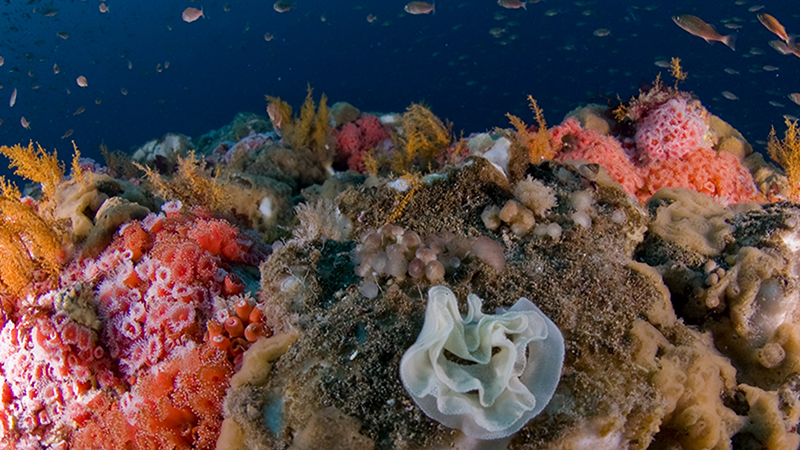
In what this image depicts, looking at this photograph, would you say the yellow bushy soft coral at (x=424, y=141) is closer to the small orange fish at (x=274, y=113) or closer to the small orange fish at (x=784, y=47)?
the small orange fish at (x=274, y=113)

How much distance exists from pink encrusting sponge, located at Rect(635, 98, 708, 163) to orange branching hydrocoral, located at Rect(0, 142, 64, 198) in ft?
29.2

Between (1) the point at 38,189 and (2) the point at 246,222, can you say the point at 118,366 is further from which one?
(1) the point at 38,189

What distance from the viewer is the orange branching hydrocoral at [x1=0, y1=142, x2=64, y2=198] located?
188 inches

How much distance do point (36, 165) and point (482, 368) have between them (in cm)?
614

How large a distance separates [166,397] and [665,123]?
7724 millimetres

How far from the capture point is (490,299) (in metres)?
2.53

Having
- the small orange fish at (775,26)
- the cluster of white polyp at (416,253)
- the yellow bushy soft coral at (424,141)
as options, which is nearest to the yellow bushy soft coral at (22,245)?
the cluster of white polyp at (416,253)

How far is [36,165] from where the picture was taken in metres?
4.97

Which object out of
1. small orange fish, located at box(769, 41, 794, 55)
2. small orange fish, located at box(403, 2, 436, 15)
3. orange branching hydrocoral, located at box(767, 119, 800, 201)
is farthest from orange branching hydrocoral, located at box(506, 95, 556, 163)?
small orange fish, located at box(769, 41, 794, 55)

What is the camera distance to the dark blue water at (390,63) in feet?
98.8

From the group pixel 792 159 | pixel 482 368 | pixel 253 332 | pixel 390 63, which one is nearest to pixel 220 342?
pixel 253 332

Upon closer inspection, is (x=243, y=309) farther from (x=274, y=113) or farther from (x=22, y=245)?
(x=274, y=113)

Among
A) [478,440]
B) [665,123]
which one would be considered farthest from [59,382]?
[665,123]

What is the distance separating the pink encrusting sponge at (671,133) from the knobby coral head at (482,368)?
5.82 m
